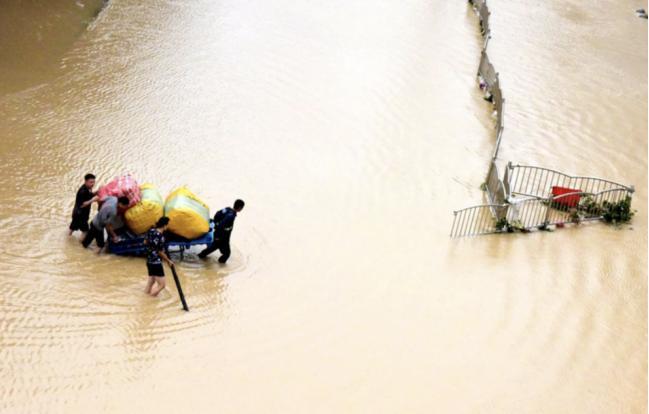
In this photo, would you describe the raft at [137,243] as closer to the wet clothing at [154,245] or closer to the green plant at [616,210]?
the wet clothing at [154,245]

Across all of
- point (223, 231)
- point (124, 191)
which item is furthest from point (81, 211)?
point (223, 231)

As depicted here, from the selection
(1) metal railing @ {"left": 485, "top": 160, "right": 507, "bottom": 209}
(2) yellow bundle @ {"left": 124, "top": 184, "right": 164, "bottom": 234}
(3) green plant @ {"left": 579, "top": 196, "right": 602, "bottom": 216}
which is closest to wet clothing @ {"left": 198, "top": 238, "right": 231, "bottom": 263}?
(2) yellow bundle @ {"left": 124, "top": 184, "right": 164, "bottom": 234}

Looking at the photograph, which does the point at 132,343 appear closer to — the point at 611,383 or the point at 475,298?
the point at 475,298

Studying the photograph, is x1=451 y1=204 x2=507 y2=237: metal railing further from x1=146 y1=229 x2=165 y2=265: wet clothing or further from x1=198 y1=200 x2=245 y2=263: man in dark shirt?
x1=146 y1=229 x2=165 y2=265: wet clothing

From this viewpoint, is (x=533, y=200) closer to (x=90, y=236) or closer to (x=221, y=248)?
(x=221, y=248)

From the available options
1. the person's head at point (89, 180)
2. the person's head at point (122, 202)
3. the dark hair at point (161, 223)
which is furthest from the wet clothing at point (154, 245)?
the person's head at point (89, 180)

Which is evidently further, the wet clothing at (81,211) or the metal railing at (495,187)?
the metal railing at (495,187)

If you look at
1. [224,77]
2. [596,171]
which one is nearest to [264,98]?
[224,77]
